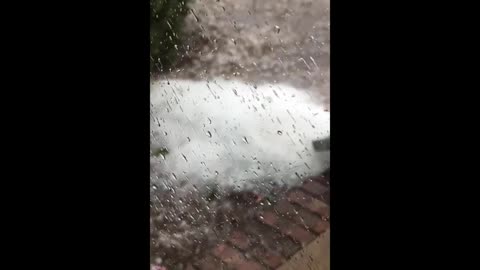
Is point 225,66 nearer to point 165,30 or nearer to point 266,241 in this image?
point 165,30

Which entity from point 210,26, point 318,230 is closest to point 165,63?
point 210,26

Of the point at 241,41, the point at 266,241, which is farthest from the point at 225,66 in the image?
the point at 266,241

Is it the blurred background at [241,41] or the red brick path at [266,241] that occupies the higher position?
the blurred background at [241,41]

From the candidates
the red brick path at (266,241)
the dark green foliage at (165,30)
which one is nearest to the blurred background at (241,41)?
the dark green foliage at (165,30)

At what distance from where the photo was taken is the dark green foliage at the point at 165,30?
102cm

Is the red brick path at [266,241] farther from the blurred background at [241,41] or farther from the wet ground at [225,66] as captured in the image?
the blurred background at [241,41]

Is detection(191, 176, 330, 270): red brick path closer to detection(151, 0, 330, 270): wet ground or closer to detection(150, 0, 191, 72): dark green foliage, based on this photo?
detection(151, 0, 330, 270): wet ground

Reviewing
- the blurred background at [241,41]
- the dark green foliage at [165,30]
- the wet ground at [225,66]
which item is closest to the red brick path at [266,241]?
the wet ground at [225,66]

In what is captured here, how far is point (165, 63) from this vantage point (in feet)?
3.41

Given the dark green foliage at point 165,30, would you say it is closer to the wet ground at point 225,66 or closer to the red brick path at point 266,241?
the wet ground at point 225,66

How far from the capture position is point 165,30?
1.03 metres

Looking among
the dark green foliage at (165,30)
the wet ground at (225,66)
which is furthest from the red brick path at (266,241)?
the dark green foliage at (165,30)
